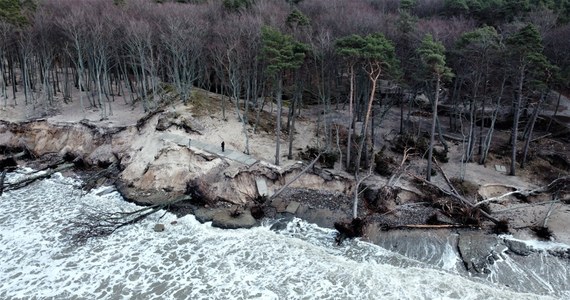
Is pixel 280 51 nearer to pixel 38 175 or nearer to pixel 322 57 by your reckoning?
pixel 322 57

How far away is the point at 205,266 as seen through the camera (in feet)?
60.5

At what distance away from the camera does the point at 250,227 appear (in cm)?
2172

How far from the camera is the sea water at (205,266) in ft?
55.0

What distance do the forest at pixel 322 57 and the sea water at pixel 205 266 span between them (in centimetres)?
784

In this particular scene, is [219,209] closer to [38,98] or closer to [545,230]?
[545,230]

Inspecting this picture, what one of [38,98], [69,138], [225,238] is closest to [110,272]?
[225,238]

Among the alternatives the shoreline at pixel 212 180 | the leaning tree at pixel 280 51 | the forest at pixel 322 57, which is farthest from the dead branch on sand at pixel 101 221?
the leaning tree at pixel 280 51

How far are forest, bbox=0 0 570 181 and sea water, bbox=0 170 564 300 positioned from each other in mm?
7843

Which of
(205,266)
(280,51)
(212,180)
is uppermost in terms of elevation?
(280,51)

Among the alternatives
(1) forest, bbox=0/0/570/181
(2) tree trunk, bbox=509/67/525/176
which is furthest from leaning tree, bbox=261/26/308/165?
(2) tree trunk, bbox=509/67/525/176

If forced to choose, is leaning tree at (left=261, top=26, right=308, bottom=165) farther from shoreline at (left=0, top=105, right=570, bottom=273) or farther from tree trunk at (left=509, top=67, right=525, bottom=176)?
tree trunk at (left=509, top=67, right=525, bottom=176)

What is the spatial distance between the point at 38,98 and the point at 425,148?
3601 centimetres

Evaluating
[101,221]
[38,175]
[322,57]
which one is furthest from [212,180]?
[38,175]

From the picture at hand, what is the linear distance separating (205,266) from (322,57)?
50.2 feet
